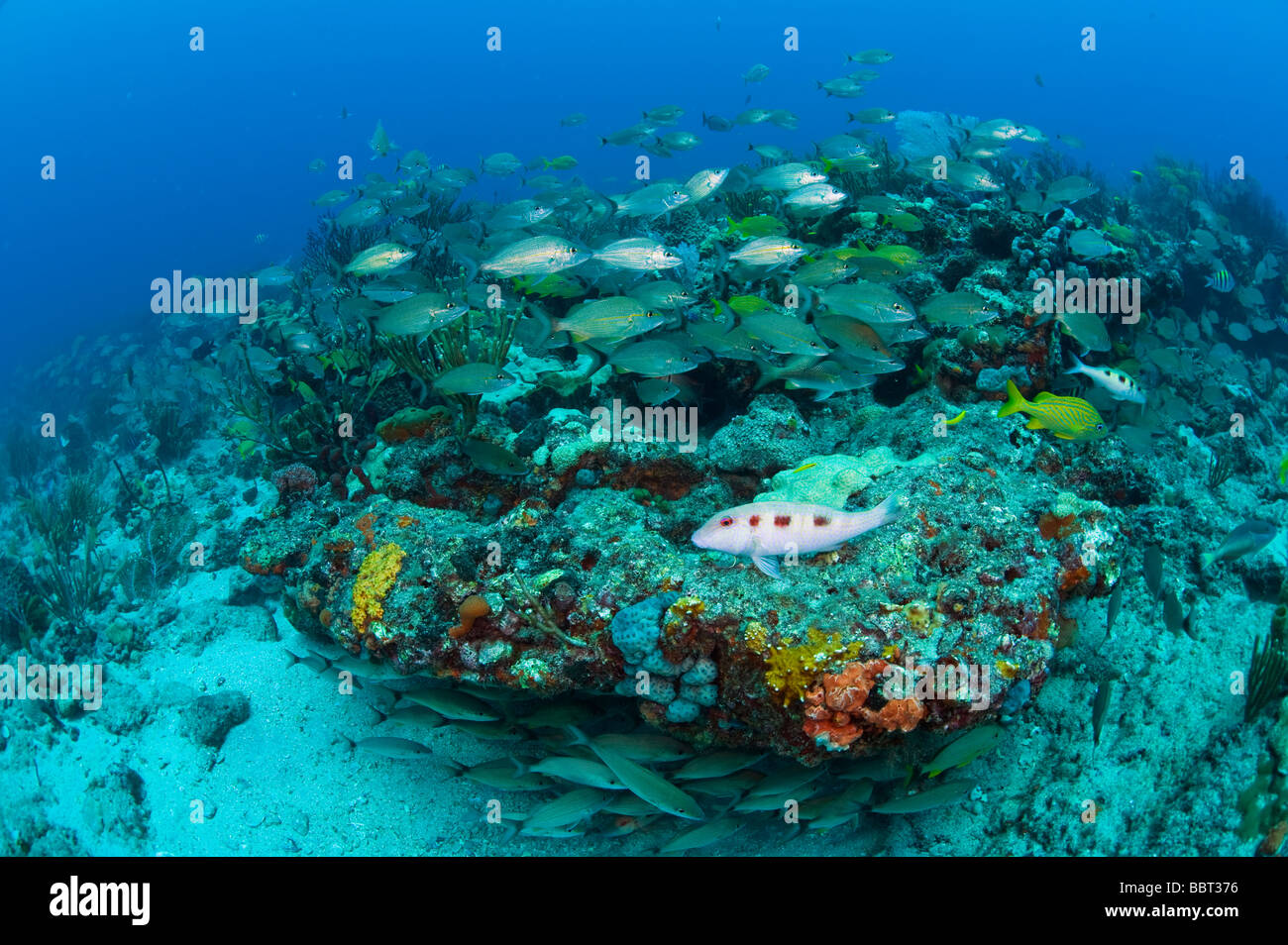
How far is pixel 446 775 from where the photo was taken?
396cm

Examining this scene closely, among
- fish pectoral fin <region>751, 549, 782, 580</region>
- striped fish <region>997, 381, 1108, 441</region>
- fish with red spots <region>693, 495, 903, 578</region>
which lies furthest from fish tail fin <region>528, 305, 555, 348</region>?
striped fish <region>997, 381, 1108, 441</region>

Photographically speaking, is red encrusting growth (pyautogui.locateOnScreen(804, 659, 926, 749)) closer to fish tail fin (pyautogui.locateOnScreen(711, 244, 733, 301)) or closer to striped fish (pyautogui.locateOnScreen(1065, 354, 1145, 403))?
striped fish (pyautogui.locateOnScreen(1065, 354, 1145, 403))

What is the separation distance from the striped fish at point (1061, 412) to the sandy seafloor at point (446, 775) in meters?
1.37

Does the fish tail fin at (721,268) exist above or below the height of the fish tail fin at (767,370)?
above

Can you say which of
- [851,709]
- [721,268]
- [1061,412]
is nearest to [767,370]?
[721,268]

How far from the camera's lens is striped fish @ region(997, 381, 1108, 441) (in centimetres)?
381

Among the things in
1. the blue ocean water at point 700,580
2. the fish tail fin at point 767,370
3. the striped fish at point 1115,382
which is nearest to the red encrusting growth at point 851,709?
the blue ocean water at point 700,580

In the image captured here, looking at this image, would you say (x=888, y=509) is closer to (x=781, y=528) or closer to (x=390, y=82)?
(x=781, y=528)

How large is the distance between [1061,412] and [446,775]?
440cm

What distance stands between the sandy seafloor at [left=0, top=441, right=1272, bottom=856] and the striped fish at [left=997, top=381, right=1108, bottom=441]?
1.37 meters

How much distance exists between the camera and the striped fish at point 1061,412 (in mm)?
3814

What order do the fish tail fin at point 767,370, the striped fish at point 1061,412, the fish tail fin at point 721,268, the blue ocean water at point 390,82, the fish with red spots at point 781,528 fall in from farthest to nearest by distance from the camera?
the blue ocean water at point 390,82
the fish tail fin at point 721,268
the fish tail fin at point 767,370
the striped fish at point 1061,412
the fish with red spots at point 781,528

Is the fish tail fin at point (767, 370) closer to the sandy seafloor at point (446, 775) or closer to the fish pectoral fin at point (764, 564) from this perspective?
the fish pectoral fin at point (764, 564)
